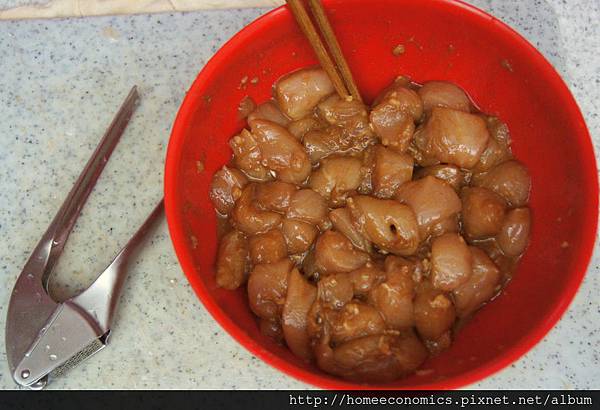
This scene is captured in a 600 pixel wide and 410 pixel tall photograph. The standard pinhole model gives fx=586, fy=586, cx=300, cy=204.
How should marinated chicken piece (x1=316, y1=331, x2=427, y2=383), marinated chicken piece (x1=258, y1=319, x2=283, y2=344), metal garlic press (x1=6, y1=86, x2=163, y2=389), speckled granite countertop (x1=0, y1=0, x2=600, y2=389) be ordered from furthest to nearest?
speckled granite countertop (x1=0, y1=0, x2=600, y2=389) → metal garlic press (x1=6, y1=86, x2=163, y2=389) → marinated chicken piece (x1=258, y1=319, x2=283, y2=344) → marinated chicken piece (x1=316, y1=331, x2=427, y2=383)

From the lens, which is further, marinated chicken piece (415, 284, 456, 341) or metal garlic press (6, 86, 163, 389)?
metal garlic press (6, 86, 163, 389)

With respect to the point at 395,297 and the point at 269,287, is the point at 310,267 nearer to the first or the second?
the point at 269,287

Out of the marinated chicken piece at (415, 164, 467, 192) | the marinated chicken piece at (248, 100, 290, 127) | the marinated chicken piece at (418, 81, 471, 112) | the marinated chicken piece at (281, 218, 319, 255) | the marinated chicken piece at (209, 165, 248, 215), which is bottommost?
the marinated chicken piece at (415, 164, 467, 192)

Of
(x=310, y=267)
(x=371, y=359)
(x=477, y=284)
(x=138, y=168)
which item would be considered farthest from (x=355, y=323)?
(x=138, y=168)

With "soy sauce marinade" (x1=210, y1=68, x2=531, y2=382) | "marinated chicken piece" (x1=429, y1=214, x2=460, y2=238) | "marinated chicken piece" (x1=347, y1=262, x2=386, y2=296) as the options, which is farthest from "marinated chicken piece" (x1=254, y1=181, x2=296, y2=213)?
"marinated chicken piece" (x1=429, y1=214, x2=460, y2=238)

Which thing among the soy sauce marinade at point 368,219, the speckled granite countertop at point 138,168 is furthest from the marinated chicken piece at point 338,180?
the speckled granite countertop at point 138,168

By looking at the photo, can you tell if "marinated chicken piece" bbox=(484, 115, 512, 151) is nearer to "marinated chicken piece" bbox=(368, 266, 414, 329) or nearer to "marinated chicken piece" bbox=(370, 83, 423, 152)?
"marinated chicken piece" bbox=(370, 83, 423, 152)

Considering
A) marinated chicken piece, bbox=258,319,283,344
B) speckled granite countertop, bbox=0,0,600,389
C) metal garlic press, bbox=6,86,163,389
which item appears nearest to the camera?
marinated chicken piece, bbox=258,319,283,344
